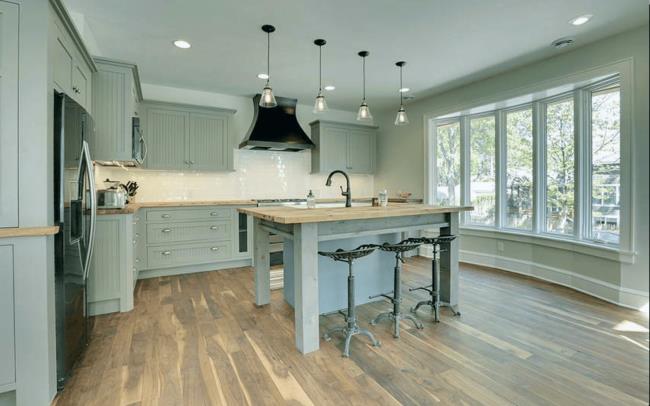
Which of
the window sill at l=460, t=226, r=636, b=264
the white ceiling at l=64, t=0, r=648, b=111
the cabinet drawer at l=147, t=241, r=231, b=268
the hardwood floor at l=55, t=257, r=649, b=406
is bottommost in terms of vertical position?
the hardwood floor at l=55, t=257, r=649, b=406

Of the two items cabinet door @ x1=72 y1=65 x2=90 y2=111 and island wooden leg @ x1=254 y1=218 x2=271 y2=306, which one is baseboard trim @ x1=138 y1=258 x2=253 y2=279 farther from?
cabinet door @ x1=72 y1=65 x2=90 y2=111

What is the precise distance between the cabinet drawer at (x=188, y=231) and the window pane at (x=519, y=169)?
3949 mm

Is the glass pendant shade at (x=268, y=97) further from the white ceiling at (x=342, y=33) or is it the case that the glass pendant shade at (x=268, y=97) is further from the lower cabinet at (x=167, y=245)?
the lower cabinet at (x=167, y=245)

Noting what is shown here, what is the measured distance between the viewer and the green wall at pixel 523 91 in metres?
3.02

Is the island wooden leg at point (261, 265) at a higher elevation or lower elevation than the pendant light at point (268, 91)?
lower

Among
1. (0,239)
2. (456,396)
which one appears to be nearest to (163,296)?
(0,239)

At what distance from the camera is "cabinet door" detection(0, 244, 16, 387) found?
165cm

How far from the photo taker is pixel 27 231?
1664mm

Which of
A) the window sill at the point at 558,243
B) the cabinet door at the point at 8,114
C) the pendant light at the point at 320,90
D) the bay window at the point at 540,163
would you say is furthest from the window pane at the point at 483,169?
the cabinet door at the point at 8,114

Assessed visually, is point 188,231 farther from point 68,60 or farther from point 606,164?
point 606,164

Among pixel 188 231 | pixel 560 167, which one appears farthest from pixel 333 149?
pixel 560 167

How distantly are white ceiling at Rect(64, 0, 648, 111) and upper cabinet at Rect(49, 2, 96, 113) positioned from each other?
1.62 feet

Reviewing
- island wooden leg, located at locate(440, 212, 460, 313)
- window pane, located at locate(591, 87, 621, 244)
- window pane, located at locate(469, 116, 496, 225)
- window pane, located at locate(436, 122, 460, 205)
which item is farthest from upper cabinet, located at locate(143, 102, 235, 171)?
window pane, located at locate(591, 87, 621, 244)

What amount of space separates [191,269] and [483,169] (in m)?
4.40
